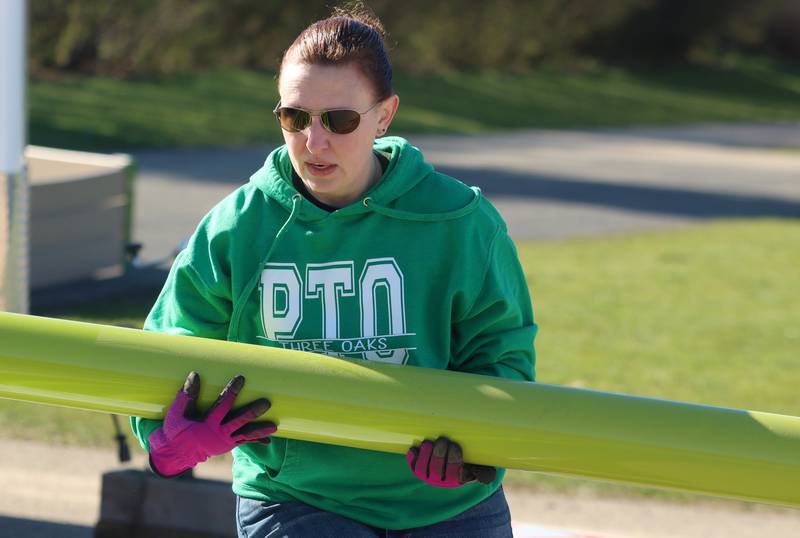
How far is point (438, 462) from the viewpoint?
7.89 ft

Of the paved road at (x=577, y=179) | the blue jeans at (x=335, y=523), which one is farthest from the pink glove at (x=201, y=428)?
the paved road at (x=577, y=179)

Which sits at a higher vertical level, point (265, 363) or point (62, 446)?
point (265, 363)

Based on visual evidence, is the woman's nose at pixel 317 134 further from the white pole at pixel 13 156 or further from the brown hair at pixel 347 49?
the white pole at pixel 13 156

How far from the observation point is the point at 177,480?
13.2 ft

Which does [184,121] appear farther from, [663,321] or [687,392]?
[687,392]

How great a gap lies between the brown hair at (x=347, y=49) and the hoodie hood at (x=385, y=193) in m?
0.16

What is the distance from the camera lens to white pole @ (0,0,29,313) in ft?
15.2

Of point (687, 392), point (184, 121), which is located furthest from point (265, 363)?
point (184, 121)

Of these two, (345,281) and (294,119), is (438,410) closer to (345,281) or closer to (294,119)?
(345,281)

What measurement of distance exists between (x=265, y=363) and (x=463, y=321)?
43cm

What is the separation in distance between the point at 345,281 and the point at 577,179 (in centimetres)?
1337

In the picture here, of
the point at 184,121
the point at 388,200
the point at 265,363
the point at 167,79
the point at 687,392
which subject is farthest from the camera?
the point at 167,79

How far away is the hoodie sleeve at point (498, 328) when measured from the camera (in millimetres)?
2566

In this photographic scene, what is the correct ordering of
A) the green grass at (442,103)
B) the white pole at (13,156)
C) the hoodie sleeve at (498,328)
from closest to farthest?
1. the hoodie sleeve at (498,328)
2. the white pole at (13,156)
3. the green grass at (442,103)
